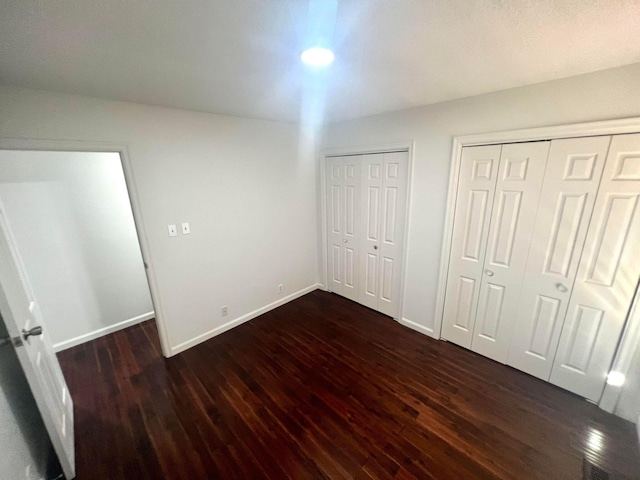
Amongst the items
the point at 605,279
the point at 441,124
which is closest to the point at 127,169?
the point at 441,124

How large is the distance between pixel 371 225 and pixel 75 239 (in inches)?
130

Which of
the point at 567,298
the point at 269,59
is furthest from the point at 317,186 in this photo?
the point at 567,298

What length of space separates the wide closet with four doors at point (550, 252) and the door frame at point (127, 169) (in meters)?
2.90

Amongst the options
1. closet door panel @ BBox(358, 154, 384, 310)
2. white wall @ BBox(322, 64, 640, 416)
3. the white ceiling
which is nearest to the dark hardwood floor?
white wall @ BBox(322, 64, 640, 416)

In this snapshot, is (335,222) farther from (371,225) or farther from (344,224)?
(371,225)

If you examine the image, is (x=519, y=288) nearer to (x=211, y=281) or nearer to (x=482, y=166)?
(x=482, y=166)

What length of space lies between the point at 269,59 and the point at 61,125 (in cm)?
162

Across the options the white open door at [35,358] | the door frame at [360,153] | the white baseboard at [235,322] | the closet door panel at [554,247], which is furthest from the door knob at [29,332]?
the closet door panel at [554,247]

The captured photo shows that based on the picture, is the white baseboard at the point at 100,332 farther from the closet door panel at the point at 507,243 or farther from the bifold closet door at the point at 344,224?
the closet door panel at the point at 507,243

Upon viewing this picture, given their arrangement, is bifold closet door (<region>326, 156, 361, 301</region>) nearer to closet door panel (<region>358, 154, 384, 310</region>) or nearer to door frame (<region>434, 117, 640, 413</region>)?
closet door panel (<region>358, 154, 384, 310</region>)

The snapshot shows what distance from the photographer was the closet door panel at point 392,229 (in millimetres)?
2652

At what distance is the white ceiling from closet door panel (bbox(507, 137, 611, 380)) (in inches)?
21.7

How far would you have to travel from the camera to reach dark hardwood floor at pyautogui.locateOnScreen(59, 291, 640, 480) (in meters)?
1.51

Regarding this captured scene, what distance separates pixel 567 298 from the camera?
1.88 meters
